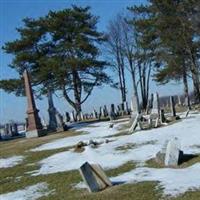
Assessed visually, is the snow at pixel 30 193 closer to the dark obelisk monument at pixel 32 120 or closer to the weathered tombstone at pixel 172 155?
the weathered tombstone at pixel 172 155

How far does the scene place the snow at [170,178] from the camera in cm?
952

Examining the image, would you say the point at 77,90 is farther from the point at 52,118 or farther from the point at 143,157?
the point at 143,157

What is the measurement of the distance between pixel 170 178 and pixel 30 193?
3.20 metres

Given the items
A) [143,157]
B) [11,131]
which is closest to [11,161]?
[143,157]

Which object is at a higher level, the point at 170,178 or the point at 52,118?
the point at 52,118

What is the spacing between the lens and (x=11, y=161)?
17750 millimetres

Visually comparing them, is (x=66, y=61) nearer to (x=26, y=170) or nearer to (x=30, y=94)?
(x=30, y=94)

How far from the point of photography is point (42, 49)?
50.1 m

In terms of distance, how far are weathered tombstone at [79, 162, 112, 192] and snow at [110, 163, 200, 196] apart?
0.51m

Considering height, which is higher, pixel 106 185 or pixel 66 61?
pixel 66 61

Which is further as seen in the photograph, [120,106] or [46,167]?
[120,106]

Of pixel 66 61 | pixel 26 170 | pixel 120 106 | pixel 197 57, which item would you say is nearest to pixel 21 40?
pixel 66 61

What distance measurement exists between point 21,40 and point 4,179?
36.7 meters

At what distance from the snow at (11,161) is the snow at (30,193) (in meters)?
4.72
